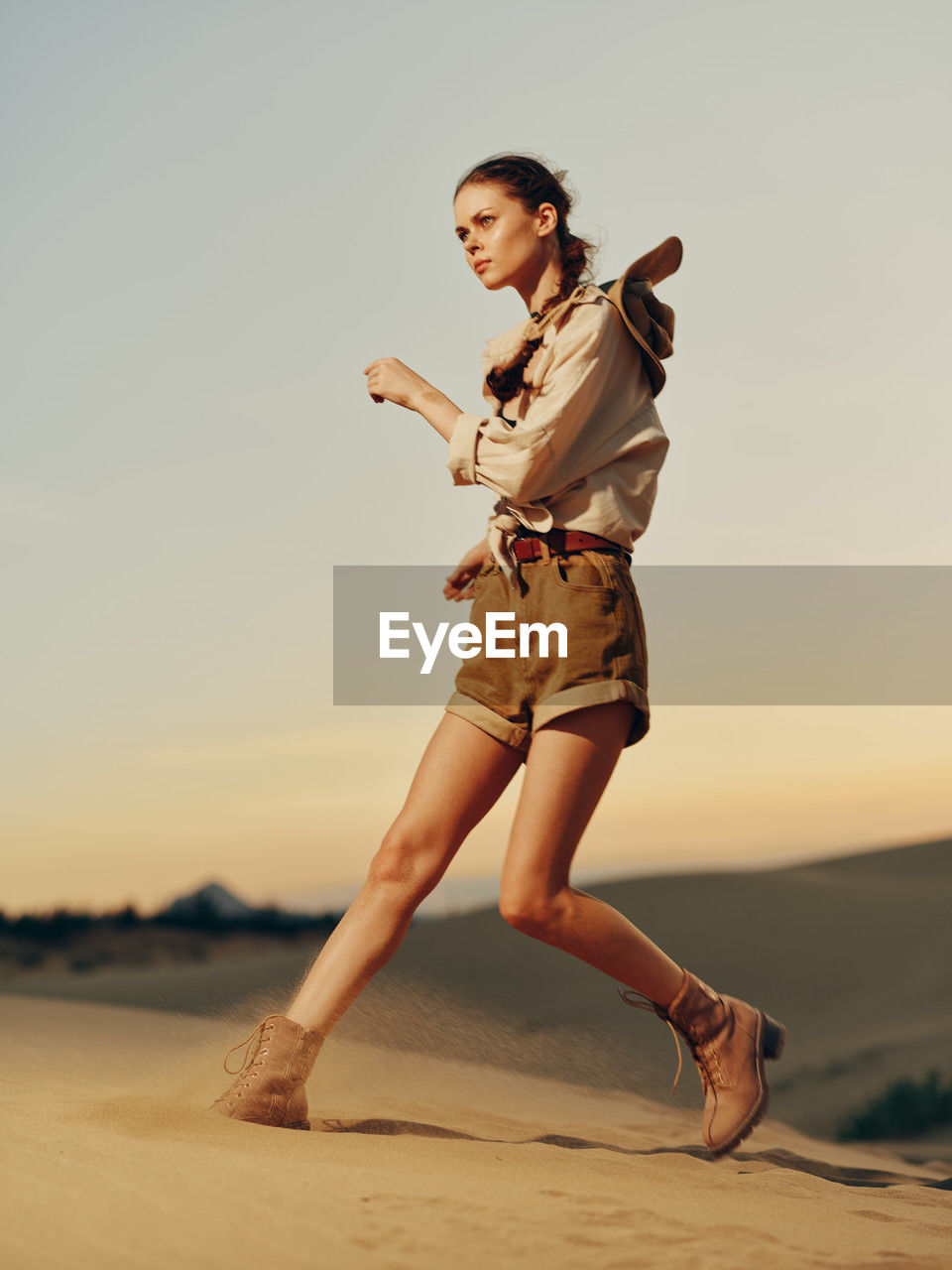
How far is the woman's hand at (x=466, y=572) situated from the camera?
305 cm

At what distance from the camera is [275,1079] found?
2566 mm

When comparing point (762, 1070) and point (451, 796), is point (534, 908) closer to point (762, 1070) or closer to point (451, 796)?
point (451, 796)

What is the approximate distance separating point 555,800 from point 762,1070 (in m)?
0.89

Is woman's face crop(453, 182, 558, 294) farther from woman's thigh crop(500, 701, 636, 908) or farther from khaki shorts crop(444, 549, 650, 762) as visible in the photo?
woman's thigh crop(500, 701, 636, 908)

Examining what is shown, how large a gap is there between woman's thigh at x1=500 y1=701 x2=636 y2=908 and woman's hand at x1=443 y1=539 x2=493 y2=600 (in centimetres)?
56

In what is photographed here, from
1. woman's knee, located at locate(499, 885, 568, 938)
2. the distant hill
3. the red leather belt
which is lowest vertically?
the distant hill

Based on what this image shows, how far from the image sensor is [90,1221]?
180cm

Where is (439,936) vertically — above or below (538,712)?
below

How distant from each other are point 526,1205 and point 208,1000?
3.73 meters

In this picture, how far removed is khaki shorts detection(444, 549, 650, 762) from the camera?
2590 mm

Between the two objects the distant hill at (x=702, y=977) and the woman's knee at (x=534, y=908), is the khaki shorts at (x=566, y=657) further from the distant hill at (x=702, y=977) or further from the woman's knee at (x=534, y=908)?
the distant hill at (x=702, y=977)

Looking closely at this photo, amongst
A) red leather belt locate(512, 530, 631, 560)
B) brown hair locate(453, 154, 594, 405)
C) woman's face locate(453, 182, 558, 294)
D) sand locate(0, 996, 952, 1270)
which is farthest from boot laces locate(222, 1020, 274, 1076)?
woman's face locate(453, 182, 558, 294)

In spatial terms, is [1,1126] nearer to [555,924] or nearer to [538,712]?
[555,924]

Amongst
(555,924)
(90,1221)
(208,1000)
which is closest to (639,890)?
(208,1000)
